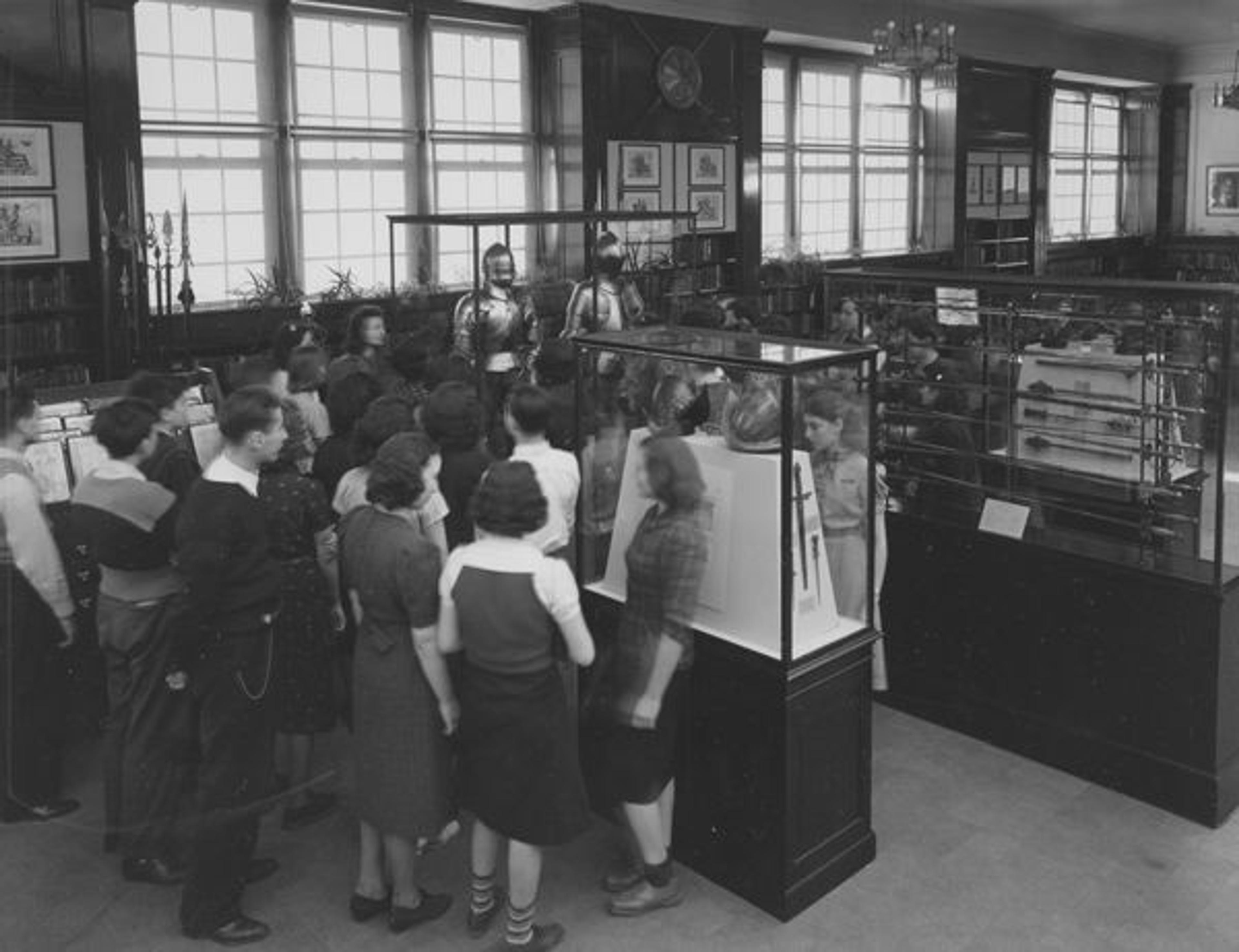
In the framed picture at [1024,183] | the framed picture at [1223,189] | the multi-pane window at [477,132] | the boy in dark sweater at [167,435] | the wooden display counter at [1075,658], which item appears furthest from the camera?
the framed picture at [1223,189]

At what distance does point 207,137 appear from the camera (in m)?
7.96

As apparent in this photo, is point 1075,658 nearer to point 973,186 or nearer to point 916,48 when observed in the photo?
point 916,48

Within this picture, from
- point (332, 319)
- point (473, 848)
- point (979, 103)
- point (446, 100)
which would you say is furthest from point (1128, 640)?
point (979, 103)

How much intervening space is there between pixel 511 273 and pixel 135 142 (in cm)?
222

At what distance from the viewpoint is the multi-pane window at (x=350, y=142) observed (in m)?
8.47

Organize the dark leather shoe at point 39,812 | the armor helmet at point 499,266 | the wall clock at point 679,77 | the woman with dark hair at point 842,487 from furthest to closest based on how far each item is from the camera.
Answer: the wall clock at point 679,77 < the armor helmet at point 499,266 < the dark leather shoe at point 39,812 < the woman with dark hair at point 842,487

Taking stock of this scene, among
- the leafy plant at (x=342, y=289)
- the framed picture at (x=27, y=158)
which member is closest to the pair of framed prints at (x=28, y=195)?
the framed picture at (x=27, y=158)

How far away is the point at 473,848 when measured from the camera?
3488mm

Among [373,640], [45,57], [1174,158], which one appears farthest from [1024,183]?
[373,640]

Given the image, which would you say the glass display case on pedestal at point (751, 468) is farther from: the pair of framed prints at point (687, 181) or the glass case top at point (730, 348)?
the pair of framed prints at point (687, 181)

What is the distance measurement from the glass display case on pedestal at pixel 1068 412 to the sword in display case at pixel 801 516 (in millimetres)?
1381

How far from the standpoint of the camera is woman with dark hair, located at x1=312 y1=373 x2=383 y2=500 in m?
4.32

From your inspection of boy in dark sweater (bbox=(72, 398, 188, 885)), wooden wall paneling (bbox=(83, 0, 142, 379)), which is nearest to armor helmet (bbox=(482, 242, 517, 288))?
wooden wall paneling (bbox=(83, 0, 142, 379))

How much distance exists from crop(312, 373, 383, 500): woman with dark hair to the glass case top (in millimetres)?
813
